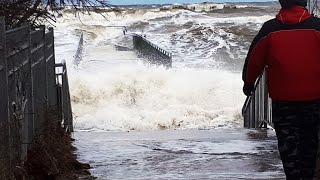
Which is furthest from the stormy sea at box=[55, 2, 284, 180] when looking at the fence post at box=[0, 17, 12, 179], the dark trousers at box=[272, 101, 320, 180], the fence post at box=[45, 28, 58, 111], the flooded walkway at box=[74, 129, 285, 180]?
the fence post at box=[0, 17, 12, 179]

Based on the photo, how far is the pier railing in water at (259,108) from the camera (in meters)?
12.5

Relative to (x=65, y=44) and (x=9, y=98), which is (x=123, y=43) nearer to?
(x=65, y=44)

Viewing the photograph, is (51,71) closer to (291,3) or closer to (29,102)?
(29,102)

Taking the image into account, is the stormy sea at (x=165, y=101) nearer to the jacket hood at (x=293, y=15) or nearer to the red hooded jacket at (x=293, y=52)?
the red hooded jacket at (x=293, y=52)

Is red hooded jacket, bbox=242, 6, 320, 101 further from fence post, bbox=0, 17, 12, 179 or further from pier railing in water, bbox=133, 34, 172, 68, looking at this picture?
pier railing in water, bbox=133, 34, 172, 68

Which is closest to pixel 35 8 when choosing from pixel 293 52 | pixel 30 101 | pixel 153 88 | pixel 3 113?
pixel 30 101

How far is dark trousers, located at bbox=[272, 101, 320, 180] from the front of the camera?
552 centimetres

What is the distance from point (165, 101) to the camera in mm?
29906

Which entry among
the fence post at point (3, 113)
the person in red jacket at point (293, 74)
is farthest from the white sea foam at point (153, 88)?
the person in red jacket at point (293, 74)

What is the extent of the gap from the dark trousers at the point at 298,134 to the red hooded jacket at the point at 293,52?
9cm

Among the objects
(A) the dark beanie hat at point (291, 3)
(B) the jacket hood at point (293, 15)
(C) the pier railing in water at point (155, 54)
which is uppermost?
(A) the dark beanie hat at point (291, 3)

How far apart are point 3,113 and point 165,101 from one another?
24.3 meters

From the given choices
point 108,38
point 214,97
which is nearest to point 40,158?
point 214,97

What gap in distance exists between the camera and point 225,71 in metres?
38.5
